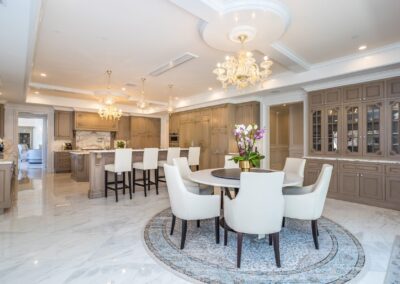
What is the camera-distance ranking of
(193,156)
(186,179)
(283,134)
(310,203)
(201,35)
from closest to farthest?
1. (310,203)
2. (201,35)
3. (186,179)
4. (193,156)
5. (283,134)

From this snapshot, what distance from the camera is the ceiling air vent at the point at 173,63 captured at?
13.5ft

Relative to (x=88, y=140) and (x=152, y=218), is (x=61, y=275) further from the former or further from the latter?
(x=88, y=140)

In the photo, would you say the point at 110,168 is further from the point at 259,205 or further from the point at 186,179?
the point at 259,205

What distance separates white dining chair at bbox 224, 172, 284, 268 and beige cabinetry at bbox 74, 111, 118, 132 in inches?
319

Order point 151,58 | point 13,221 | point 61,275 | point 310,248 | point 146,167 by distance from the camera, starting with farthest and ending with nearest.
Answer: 1. point 146,167
2. point 151,58
3. point 13,221
4. point 310,248
5. point 61,275

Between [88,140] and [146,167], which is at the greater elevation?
[88,140]

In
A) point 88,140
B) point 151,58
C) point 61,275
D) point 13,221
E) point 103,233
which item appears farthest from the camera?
point 88,140

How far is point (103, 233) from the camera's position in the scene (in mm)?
2982

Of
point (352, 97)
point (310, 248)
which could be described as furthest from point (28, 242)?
point (352, 97)

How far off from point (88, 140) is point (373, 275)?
9.47 m

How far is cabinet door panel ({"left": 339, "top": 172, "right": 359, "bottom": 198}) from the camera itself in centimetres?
447

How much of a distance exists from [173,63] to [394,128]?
4.23 m

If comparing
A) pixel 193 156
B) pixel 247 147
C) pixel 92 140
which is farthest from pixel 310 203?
pixel 92 140

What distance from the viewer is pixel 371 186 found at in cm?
427
